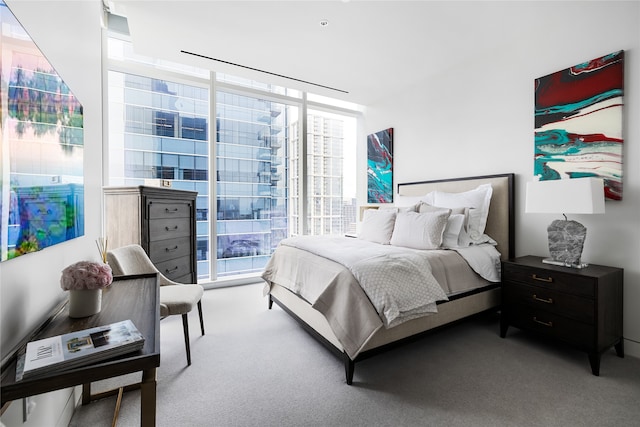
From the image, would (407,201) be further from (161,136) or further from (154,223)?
(161,136)

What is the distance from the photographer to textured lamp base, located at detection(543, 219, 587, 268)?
2221mm

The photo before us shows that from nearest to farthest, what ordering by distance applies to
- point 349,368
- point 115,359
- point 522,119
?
1. point 115,359
2. point 349,368
3. point 522,119

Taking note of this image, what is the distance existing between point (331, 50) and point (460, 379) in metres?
3.18

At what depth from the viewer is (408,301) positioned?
1931mm

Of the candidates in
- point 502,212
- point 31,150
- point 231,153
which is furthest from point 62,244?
point 502,212

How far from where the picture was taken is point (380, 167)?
453 cm

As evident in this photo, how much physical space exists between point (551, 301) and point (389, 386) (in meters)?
1.41

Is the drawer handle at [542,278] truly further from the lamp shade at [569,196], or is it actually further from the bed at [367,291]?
the lamp shade at [569,196]

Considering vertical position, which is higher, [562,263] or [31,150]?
[31,150]

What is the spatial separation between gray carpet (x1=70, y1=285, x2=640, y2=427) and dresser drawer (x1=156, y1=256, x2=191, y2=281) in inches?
24.6

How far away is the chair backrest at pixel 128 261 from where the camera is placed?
2.01 meters

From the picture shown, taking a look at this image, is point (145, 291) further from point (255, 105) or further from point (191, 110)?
point (255, 105)

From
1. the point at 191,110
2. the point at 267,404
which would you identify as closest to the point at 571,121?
the point at 267,404

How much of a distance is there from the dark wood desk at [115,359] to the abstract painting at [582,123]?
3176 millimetres
